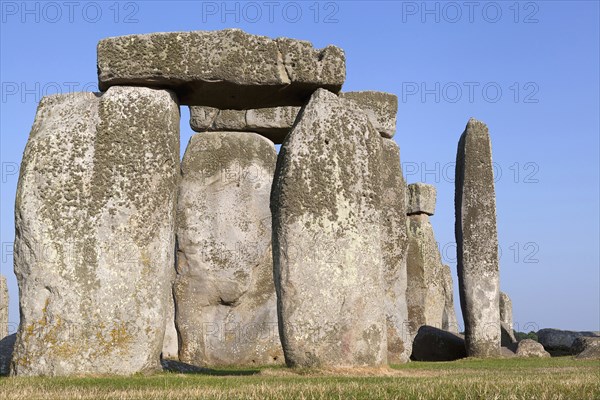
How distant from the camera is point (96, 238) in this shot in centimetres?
1066

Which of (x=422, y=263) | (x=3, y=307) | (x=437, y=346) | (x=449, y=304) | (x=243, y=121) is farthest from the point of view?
(x=449, y=304)

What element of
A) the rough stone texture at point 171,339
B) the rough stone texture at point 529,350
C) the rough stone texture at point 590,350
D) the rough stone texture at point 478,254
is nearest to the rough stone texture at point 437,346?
the rough stone texture at point 478,254

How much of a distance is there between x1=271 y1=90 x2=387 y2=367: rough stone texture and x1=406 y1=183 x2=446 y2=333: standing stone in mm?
11961

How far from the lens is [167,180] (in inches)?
435

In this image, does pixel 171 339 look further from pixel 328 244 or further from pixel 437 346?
pixel 328 244

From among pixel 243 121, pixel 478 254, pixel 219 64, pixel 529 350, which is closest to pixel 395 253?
pixel 478 254

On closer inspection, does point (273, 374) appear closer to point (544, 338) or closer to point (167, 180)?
point (167, 180)

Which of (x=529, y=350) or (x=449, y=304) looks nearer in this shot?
(x=529, y=350)

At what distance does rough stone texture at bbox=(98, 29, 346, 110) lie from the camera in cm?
1102

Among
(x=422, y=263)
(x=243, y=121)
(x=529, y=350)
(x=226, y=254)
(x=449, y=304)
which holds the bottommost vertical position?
(x=529, y=350)

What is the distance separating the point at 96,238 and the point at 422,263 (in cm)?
1411

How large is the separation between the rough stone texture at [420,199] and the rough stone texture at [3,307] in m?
11.0

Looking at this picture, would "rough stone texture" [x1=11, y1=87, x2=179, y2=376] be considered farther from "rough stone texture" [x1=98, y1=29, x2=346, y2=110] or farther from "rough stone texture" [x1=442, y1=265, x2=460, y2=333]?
"rough stone texture" [x1=442, y1=265, x2=460, y2=333]

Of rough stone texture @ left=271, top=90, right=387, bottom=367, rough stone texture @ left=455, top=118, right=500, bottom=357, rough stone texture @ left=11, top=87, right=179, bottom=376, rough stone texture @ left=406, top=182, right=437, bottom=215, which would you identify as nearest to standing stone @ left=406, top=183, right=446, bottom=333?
rough stone texture @ left=406, top=182, right=437, bottom=215
